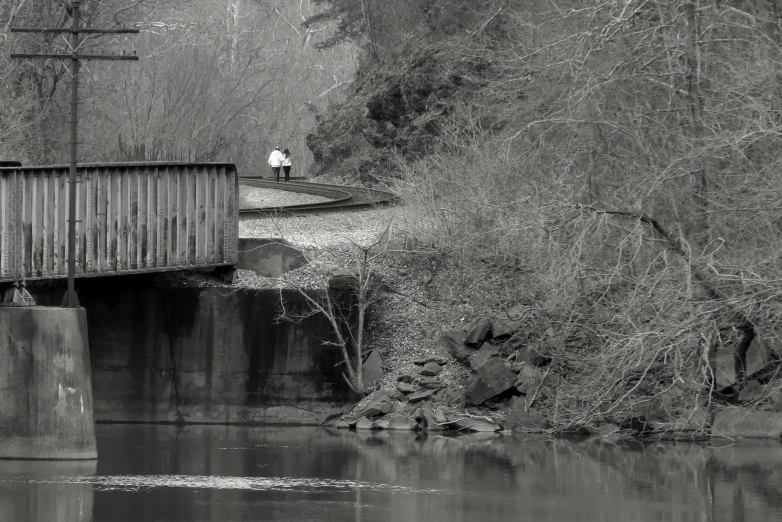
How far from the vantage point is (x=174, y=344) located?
25.1 m

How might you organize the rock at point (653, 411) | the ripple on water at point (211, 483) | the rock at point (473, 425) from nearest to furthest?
the ripple on water at point (211, 483) < the rock at point (653, 411) < the rock at point (473, 425)

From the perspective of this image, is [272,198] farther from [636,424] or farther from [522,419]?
[636,424]

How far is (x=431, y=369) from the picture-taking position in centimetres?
2484

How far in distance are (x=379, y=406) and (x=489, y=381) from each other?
7.53 feet

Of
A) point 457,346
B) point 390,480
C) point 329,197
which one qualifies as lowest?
→ point 390,480

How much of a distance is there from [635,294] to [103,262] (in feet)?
32.2

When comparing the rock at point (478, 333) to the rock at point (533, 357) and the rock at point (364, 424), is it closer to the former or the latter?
the rock at point (533, 357)

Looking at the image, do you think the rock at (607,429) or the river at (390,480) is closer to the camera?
the river at (390,480)

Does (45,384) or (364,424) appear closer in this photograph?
(45,384)

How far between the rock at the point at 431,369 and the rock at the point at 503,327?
132cm

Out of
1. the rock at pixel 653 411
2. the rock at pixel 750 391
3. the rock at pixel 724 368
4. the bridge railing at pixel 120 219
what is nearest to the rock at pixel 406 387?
the bridge railing at pixel 120 219

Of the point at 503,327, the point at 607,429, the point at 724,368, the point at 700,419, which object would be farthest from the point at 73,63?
the point at 724,368

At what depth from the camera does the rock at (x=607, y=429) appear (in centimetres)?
2214

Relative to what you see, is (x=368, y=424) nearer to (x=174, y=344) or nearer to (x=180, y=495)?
(x=174, y=344)
